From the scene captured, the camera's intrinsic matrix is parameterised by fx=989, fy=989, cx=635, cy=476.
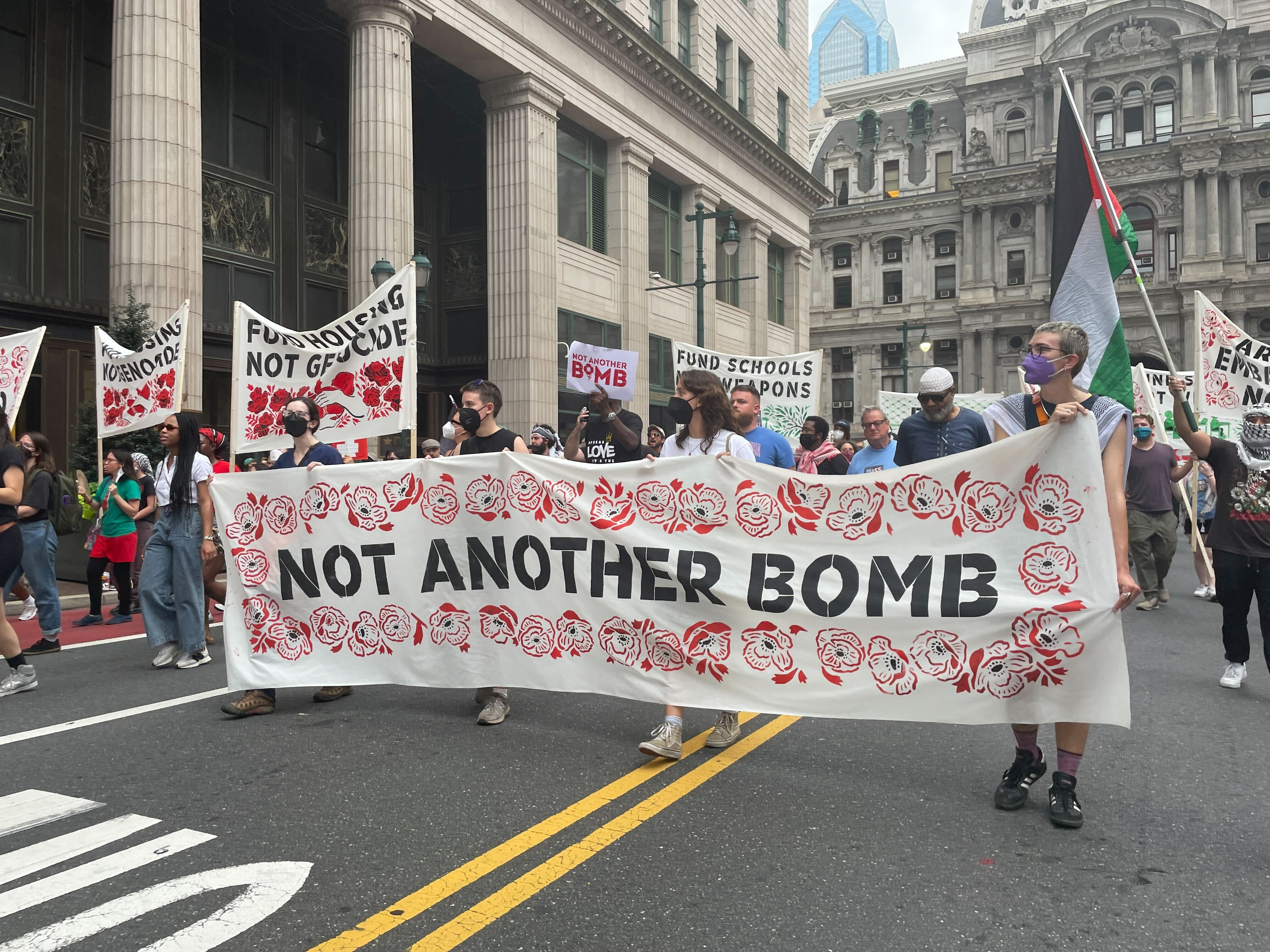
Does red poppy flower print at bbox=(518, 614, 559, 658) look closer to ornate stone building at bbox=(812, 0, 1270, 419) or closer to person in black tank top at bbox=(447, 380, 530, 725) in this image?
person in black tank top at bbox=(447, 380, 530, 725)

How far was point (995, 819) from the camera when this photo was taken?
4.09m

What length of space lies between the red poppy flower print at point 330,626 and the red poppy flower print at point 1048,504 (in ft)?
12.4

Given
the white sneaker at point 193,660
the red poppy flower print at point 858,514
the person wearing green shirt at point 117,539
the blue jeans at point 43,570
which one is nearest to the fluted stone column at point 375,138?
the person wearing green shirt at point 117,539

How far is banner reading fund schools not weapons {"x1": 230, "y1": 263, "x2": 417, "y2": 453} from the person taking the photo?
27.4ft

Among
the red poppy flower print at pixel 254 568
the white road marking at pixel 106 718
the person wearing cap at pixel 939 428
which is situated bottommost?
the white road marking at pixel 106 718

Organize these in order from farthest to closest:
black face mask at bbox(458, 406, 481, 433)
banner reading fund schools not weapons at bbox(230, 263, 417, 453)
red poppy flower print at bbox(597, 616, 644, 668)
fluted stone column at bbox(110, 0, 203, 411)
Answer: fluted stone column at bbox(110, 0, 203, 411) < banner reading fund schools not weapons at bbox(230, 263, 417, 453) < black face mask at bbox(458, 406, 481, 433) < red poppy flower print at bbox(597, 616, 644, 668)

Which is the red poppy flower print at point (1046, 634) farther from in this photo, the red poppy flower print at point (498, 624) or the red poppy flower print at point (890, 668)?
the red poppy flower print at point (498, 624)

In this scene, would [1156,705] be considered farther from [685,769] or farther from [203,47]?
[203,47]

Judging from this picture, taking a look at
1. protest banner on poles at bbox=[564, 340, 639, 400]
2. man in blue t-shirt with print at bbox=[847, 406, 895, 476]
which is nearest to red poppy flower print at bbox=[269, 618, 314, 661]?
man in blue t-shirt with print at bbox=[847, 406, 895, 476]

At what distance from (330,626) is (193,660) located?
2.27 metres

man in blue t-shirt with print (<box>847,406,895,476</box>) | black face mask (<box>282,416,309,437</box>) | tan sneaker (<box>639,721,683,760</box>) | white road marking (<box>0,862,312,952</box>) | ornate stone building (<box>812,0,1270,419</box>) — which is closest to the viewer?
white road marking (<box>0,862,312,952</box>)

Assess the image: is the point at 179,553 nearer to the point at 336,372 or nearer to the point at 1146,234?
the point at 336,372

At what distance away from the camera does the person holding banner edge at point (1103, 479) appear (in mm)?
4082

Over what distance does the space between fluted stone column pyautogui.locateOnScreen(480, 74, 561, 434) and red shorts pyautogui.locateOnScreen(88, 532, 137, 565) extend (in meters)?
11.9
